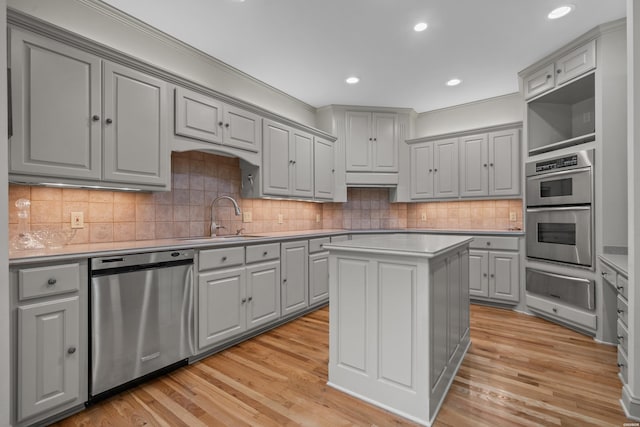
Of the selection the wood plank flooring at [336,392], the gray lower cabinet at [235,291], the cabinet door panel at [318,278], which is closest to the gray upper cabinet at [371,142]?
the cabinet door panel at [318,278]

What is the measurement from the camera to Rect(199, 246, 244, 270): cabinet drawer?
2391 mm

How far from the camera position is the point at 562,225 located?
10.0ft

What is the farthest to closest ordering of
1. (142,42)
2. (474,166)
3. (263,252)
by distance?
(474,166), (263,252), (142,42)

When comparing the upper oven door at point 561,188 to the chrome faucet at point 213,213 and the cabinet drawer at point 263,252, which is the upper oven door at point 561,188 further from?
the chrome faucet at point 213,213

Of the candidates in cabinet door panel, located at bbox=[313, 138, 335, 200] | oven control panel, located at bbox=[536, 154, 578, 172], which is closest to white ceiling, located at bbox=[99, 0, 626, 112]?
cabinet door panel, located at bbox=[313, 138, 335, 200]

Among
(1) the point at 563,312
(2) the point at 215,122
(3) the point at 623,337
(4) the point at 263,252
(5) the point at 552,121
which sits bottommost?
(1) the point at 563,312

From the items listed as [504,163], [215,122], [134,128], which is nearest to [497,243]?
[504,163]

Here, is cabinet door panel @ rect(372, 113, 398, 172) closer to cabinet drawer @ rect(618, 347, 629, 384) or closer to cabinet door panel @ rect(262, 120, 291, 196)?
cabinet door panel @ rect(262, 120, 291, 196)

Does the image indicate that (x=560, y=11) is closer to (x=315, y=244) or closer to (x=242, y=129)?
(x=242, y=129)

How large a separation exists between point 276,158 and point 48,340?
2486 mm

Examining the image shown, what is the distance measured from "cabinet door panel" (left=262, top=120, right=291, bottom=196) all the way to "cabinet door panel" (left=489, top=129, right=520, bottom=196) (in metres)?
2.60

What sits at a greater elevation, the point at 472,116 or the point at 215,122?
the point at 472,116

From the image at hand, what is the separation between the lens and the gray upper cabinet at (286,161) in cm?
343

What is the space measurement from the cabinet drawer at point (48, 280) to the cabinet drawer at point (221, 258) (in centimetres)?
79
